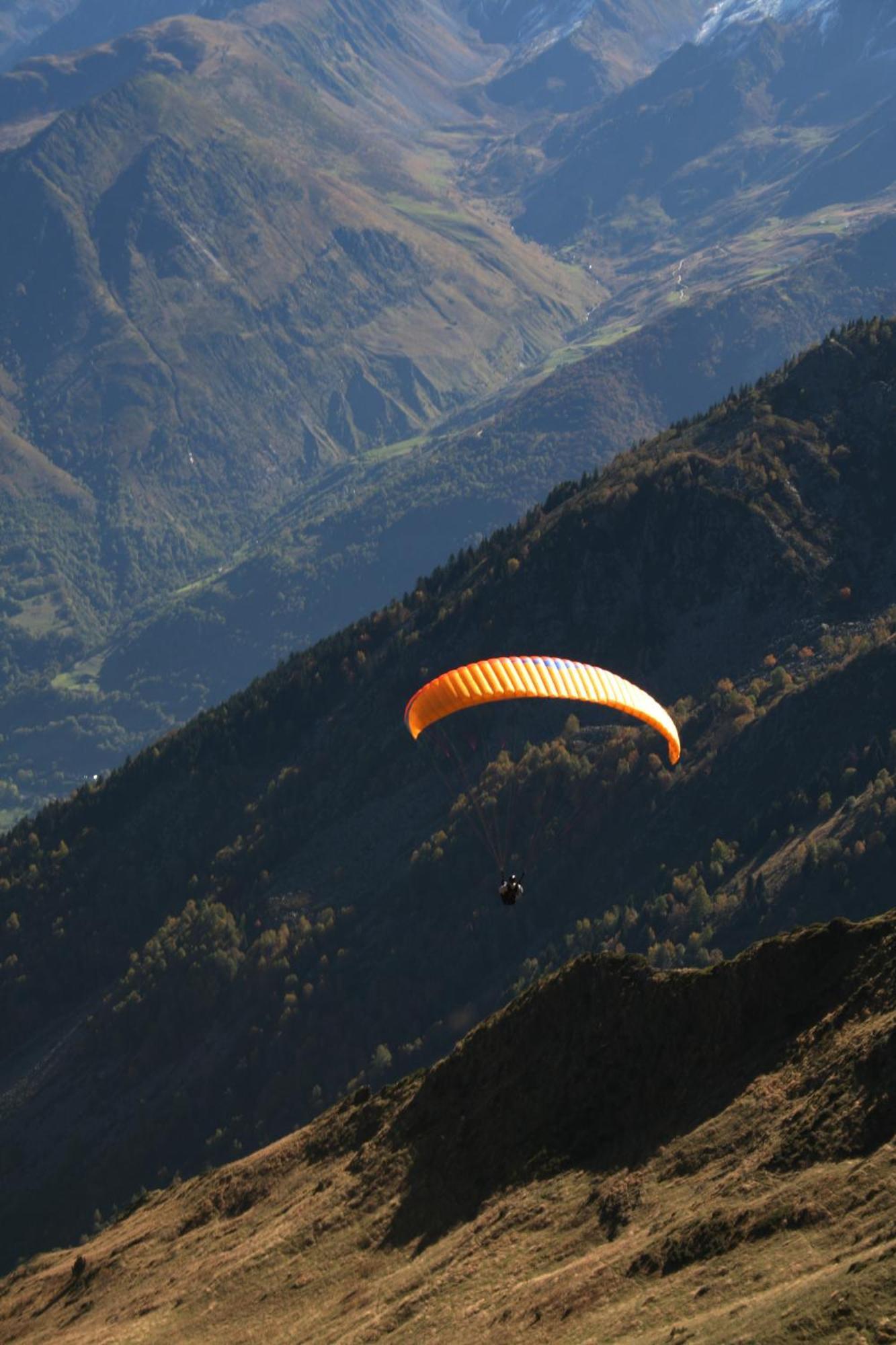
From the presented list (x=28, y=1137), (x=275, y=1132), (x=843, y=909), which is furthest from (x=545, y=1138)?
(x=28, y=1137)

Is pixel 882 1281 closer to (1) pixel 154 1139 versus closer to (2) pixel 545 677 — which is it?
(2) pixel 545 677

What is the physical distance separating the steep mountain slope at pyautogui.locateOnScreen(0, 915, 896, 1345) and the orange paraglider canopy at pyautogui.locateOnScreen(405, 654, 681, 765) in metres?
13.8

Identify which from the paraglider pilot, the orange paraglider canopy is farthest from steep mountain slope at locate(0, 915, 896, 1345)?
the orange paraglider canopy

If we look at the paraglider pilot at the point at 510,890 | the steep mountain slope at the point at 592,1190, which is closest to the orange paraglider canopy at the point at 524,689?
the paraglider pilot at the point at 510,890

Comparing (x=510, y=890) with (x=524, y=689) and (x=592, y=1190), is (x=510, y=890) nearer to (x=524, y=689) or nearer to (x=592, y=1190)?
(x=524, y=689)

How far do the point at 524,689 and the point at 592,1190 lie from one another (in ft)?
85.3

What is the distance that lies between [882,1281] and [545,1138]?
83.5 feet

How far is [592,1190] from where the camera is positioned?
6034 centimetres

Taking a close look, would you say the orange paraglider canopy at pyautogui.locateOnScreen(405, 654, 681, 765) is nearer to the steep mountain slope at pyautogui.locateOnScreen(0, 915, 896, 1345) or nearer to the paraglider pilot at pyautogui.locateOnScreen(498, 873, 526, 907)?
the paraglider pilot at pyautogui.locateOnScreen(498, 873, 526, 907)

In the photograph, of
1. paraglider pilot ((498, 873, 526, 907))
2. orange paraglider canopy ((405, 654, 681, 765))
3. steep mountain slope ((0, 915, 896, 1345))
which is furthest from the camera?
orange paraglider canopy ((405, 654, 681, 765))

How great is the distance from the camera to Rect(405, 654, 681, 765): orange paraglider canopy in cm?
7906

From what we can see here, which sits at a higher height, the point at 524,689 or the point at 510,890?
the point at 524,689

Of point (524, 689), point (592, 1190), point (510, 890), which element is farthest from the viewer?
point (524, 689)

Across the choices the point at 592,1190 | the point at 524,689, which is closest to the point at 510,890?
the point at 524,689
